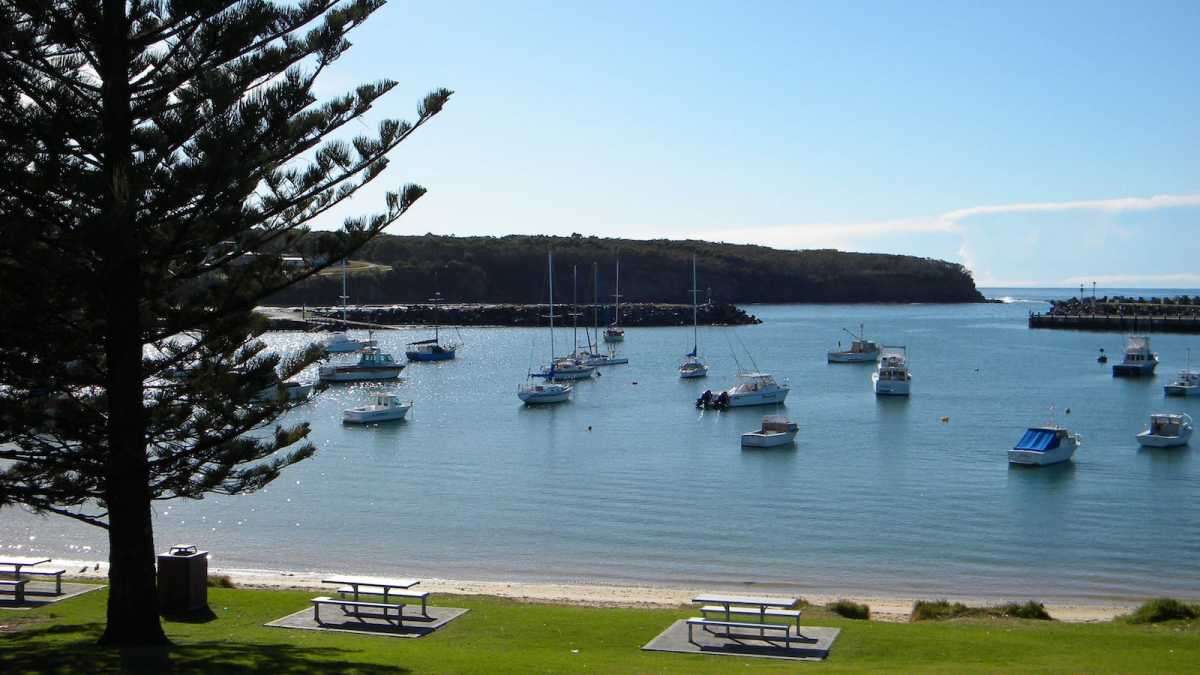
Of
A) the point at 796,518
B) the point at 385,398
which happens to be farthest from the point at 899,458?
the point at 385,398

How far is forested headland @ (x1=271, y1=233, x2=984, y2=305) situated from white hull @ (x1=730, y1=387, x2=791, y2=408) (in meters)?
81.6

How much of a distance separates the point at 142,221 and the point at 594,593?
11616mm

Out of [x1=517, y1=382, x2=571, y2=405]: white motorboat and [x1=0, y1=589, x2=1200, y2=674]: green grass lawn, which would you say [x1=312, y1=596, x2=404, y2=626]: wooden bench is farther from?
Result: [x1=517, y1=382, x2=571, y2=405]: white motorboat

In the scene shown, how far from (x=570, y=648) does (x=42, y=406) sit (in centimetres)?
556

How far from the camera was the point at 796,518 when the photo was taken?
2880cm

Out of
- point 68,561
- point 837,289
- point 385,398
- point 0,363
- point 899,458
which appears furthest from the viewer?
point 837,289

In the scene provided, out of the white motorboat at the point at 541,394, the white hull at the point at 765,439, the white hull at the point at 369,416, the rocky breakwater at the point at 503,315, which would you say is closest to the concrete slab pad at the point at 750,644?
the white hull at the point at 765,439

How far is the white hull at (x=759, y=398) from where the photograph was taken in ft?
175

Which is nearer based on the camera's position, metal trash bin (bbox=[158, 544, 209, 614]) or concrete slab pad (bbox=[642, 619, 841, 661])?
concrete slab pad (bbox=[642, 619, 841, 661])

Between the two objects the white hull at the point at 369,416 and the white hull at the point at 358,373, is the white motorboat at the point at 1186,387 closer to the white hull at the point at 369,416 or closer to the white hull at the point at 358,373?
the white hull at the point at 369,416

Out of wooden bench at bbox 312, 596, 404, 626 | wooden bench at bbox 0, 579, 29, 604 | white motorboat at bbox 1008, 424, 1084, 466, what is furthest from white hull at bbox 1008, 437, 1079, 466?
wooden bench at bbox 0, 579, 29, 604

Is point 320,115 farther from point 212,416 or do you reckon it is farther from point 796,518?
point 796,518

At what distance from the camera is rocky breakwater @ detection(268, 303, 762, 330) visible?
12106 cm

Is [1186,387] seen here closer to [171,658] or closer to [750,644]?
[750,644]
